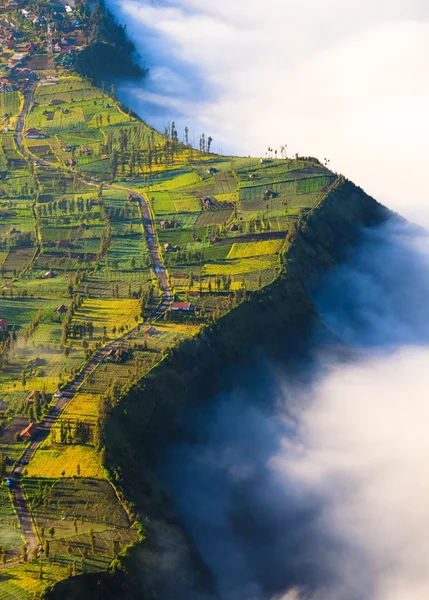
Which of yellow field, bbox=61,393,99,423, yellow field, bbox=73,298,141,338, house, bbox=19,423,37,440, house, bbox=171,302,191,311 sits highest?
house, bbox=171,302,191,311

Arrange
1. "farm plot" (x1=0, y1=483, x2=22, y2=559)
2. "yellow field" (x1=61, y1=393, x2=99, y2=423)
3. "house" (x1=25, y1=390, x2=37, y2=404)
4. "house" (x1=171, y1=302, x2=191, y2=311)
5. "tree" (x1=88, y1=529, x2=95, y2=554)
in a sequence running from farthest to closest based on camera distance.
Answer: "house" (x1=171, y1=302, x2=191, y2=311), "house" (x1=25, y1=390, x2=37, y2=404), "yellow field" (x1=61, y1=393, x2=99, y2=423), "farm plot" (x1=0, y1=483, x2=22, y2=559), "tree" (x1=88, y1=529, x2=95, y2=554)

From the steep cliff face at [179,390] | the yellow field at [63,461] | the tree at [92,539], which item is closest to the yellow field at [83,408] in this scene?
the steep cliff face at [179,390]

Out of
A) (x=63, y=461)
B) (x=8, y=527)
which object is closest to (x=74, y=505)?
(x=8, y=527)

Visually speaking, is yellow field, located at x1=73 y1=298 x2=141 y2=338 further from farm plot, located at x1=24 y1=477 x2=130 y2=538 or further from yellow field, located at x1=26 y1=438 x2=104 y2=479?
farm plot, located at x1=24 y1=477 x2=130 y2=538

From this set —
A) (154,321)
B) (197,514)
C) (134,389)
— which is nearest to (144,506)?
(197,514)

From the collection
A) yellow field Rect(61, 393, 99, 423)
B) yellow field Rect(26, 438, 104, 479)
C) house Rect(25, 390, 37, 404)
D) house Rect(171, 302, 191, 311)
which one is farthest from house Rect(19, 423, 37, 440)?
house Rect(171, 302, 191, 311)

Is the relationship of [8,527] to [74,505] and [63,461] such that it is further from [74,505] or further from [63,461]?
[63,461]
